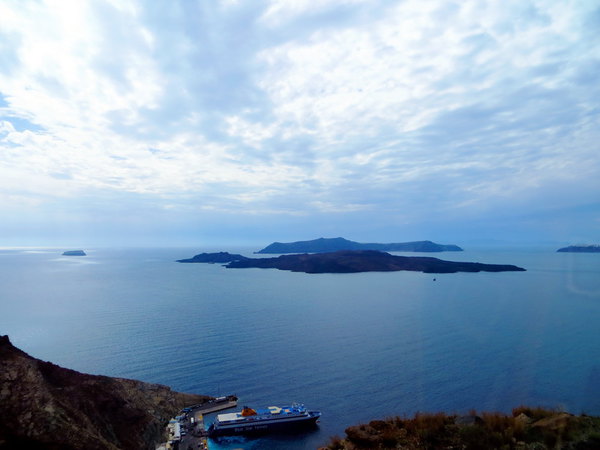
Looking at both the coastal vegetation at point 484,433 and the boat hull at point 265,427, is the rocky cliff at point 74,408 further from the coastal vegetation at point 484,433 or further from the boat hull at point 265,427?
the coastal vegetation at point 484,433

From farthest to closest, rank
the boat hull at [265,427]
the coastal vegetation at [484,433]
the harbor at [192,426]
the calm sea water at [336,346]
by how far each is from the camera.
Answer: the calm sea water at [336,346], the boat hull at [265,427], the harbor at [192,426], the coastal vegetation at [484,433]

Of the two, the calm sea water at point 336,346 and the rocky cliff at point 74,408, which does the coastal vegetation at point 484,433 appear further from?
the rocky cliff at point 74,408

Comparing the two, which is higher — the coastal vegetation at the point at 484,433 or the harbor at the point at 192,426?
the coastal vegetation at the point at 484,433

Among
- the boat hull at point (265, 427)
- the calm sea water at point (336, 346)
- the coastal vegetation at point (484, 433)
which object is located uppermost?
the coastal vegetation at point (484, 433)

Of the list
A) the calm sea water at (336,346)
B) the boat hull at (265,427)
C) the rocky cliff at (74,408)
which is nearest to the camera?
the rocky cliff at (74,408)

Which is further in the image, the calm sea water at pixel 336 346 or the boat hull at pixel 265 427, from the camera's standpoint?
the calm sea water at pixel 336 346

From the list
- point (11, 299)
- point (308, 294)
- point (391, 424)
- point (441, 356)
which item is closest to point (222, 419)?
point (391, 424)

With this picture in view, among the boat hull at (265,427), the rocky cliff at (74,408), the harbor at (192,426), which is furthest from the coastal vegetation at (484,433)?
the harbor at (192,426)
